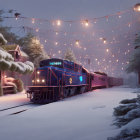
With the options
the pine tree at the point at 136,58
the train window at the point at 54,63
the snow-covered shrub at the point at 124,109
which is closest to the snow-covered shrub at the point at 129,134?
the snow-covered shrub at the point at 124,109

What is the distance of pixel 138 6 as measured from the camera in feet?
42.6

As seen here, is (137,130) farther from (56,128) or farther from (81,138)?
(56,128)

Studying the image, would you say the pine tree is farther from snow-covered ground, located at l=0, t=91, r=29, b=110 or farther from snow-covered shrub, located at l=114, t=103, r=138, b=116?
snow-covered shrub, located at l=114, t=103, r=138, b=116

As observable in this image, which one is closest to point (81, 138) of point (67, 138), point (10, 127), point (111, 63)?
point (67, 138)

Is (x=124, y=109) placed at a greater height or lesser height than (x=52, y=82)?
lesser

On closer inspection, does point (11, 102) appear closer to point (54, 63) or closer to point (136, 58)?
point (54, 63)

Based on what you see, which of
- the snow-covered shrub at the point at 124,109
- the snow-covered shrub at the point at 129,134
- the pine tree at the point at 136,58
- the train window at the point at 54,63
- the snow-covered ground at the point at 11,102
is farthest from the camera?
the pine tree at the point at 136,58

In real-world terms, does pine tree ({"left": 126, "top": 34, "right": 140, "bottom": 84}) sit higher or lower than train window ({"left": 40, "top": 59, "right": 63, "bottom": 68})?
higher

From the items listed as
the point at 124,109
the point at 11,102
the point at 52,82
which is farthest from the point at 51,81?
the point at 124,109

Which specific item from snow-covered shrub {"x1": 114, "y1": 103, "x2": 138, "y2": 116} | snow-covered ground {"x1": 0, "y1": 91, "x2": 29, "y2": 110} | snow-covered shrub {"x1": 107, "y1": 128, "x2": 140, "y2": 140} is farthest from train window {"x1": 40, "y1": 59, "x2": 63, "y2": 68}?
snow-covered shrub {"x1": 107, "y1": 128, "x2": 140, "y2": 140}

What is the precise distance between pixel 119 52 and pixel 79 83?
6523 cm

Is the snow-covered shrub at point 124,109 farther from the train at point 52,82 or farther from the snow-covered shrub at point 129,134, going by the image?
the train at point 52,82

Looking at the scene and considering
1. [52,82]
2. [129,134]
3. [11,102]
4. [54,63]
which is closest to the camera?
[129,134]

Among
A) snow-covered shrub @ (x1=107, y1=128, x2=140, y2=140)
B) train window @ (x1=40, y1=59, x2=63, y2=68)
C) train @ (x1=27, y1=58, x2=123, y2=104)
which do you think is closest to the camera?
snow-covered shrub @ (x1=107, y1=128, x2=140, y2=140)
